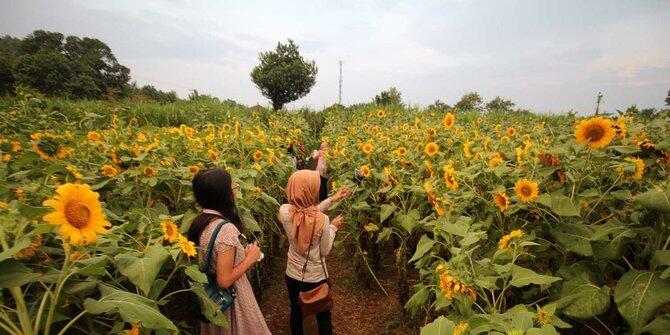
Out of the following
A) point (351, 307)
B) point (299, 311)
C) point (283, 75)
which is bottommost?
point (351, 307)

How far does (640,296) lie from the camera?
47.8 inches

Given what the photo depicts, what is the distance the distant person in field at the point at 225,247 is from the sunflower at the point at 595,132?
177 cm

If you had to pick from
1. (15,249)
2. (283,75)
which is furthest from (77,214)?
(283,75)

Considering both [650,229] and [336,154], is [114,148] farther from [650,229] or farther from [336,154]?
[650,229]

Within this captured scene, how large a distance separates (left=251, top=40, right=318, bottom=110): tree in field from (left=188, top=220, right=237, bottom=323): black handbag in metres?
31.8

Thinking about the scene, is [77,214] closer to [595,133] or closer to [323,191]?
[595,133]

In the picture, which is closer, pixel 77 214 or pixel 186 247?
pixel 77 214

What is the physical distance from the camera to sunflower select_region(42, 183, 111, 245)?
903mm

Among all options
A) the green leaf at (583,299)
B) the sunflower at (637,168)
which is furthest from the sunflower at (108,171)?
the sunflower at (637,168)

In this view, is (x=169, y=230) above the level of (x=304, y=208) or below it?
above

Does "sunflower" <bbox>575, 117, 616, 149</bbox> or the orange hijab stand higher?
"sunflower" <bbox>575, 117, 616, 149</bbox>

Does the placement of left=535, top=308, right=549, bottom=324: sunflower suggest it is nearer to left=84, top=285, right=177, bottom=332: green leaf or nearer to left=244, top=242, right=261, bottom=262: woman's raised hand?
left=84, top=285, right=177, bottom=332: green leaf

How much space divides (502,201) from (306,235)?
1.20 metres

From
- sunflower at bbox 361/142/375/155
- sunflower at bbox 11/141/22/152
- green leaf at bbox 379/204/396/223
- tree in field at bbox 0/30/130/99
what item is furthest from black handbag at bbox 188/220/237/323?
tree in field at bbox 0/30/130/99
